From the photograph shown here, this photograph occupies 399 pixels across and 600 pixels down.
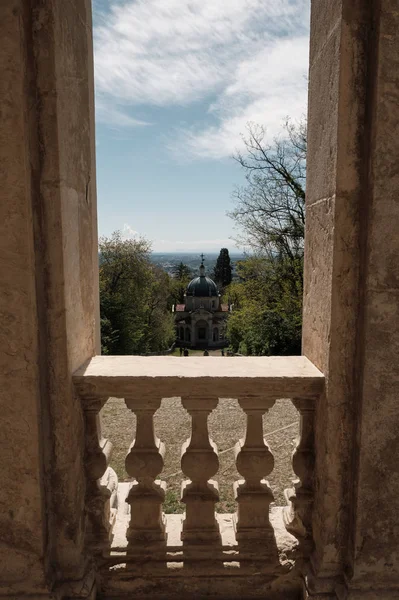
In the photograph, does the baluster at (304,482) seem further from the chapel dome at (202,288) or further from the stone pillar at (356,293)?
the chapel dome at (202,288)

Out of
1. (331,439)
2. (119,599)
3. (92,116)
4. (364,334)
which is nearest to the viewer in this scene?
(364,334)

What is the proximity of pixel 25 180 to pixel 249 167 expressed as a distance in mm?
15021

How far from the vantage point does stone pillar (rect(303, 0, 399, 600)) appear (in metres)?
1.65

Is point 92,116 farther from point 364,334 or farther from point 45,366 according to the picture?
point 364,334

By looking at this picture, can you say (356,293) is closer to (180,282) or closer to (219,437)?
(219,437)

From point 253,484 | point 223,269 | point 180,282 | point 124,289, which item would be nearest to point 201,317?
point 180,282

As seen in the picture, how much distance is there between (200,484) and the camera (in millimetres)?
2129

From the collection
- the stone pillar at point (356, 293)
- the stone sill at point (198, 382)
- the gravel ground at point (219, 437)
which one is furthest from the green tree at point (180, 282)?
the stone pillar at point (356, 293)

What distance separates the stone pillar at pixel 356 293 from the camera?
1650 millimetres

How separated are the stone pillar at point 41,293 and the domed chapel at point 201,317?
4884cm

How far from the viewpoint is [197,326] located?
52.2m

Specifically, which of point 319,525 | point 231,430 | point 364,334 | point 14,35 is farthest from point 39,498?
point 231,430

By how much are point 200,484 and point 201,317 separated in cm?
4970

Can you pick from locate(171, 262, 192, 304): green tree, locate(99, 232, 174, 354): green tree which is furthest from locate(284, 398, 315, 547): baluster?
locate(171, 262, 192, 304): green tree
